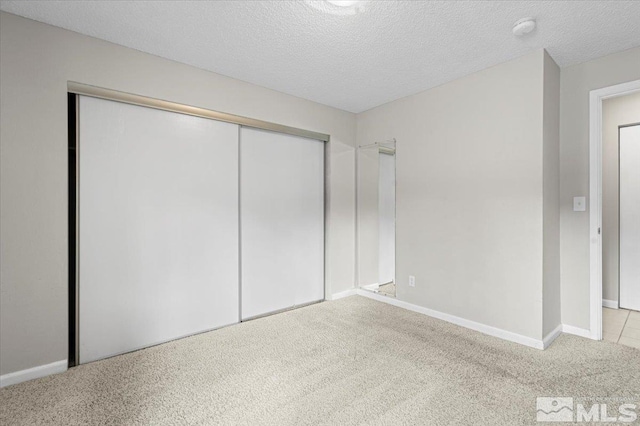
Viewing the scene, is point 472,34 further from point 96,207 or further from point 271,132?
point 96,207

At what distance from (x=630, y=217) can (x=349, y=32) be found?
3731 millimetres

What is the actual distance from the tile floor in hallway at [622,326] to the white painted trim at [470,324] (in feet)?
2.47

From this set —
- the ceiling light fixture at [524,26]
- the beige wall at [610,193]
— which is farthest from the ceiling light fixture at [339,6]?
the beige wall at [610,193]

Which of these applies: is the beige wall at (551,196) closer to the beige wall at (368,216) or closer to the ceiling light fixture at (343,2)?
the ceiling light fixture at (343,2)

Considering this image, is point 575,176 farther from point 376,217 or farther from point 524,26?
point 376,217

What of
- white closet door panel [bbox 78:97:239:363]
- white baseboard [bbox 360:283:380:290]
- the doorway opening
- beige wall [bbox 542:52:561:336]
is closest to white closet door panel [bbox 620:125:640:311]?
beige wall [bbox 542:52:561:336]

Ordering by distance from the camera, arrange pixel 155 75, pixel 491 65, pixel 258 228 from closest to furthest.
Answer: pixel 155 75 → pixel 491 65 → pixel 258 228

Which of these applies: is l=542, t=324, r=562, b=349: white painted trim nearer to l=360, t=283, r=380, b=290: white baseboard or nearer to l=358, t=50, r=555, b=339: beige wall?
l=358, t=50, r=555, b=339: beige wall

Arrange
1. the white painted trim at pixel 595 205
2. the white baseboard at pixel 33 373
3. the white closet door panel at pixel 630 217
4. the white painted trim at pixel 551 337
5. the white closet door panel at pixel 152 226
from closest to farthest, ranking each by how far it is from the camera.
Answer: the white baseboard at pixel 33 373
the white closet door panel at pixel 152 226
the white painted trim at pixel 551 337
the white painted trim at pixel 595 205
the white closet door panel at pixel 630 217

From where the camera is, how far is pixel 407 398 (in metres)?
1.79

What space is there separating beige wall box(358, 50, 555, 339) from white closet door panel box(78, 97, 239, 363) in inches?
75.9

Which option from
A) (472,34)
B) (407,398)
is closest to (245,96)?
(472,34)

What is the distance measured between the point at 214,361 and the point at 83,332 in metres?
0.99

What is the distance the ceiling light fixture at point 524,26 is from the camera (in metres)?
2.01
